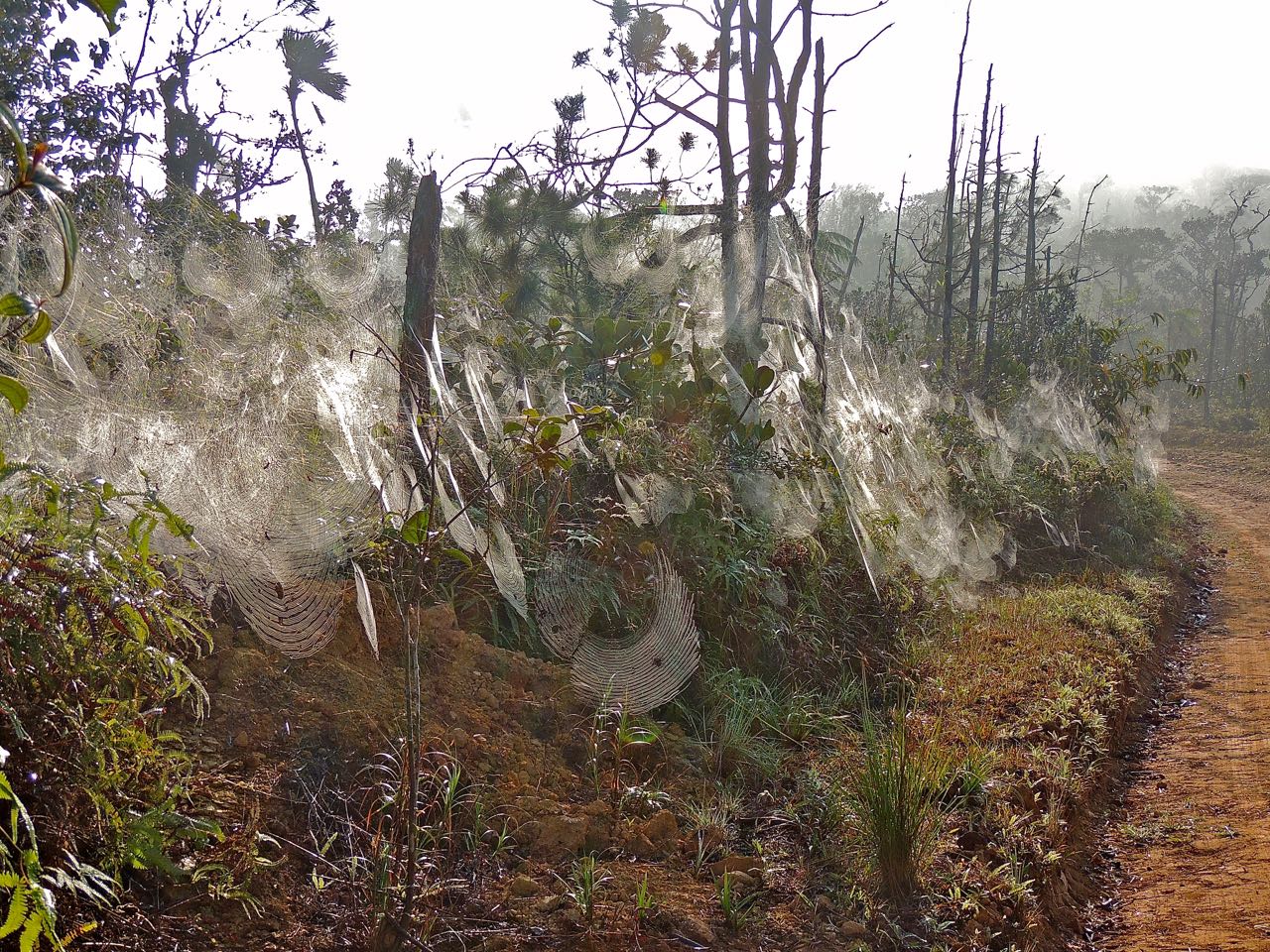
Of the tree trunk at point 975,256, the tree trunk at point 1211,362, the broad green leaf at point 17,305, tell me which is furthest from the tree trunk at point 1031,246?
the broad green leaf at point 17,305

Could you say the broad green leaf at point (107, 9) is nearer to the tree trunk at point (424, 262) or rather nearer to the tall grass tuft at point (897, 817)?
the tall grass tuft at point (897, 817)

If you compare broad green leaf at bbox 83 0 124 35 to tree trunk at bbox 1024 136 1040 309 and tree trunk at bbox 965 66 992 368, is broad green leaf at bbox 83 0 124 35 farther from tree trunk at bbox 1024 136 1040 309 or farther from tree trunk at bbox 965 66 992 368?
tree trunk at bbox 1024 136 1040 309

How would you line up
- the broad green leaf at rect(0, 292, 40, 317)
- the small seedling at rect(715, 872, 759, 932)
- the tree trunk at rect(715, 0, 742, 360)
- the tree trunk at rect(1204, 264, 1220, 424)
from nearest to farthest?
the broad green leaf at rect(0, 292, 40, 317), the small seedling at rect(715, 872, 759, 932), the tree trunk at rect(715, 0, 742, 360), the tree trunk at rect(1204, 264, 1220, 424)

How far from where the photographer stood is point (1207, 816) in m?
4.34

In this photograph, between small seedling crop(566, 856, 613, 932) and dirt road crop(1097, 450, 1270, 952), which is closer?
small seedling crop(566, 856, 613, 932)

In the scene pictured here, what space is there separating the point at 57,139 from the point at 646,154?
6.01 meters

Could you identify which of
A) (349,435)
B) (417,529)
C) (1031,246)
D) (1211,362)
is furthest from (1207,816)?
(1211,362)

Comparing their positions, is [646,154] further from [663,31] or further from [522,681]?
[522,681]

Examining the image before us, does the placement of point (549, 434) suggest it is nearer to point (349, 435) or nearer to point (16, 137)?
point (349, 435)

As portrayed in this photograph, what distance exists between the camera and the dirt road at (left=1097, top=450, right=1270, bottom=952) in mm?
3447

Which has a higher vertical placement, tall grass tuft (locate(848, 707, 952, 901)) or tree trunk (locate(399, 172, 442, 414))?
tree trunk (locate(399, 172, 442, 414))

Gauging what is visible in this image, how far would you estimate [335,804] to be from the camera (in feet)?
9.45

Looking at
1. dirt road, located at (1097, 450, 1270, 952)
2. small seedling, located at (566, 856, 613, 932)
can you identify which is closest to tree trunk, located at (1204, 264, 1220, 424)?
dirt road, located at (1097, 450, 1270, 952)

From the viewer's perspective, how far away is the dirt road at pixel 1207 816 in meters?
3.45
